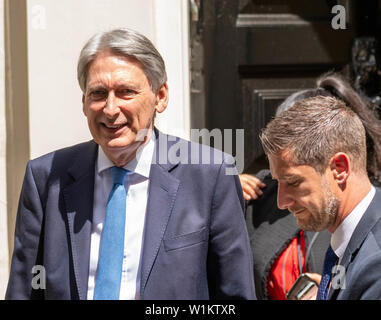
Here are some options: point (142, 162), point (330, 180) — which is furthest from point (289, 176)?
point (142, 162)

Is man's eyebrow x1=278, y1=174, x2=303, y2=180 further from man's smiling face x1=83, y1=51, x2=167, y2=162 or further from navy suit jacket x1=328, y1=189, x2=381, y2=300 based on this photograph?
man's smiling face x1=83, y1=51, x2=167, y2=162

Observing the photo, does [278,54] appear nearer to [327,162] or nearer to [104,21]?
[104,21]

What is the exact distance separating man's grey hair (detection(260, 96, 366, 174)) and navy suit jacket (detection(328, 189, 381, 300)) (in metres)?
0.17

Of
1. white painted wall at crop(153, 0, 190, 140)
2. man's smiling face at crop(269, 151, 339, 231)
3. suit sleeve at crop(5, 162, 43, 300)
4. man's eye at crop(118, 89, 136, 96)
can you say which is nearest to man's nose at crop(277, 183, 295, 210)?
man's smiling face at crop(269, 151, 339, 231)

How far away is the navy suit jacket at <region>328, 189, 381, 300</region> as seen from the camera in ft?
6.74

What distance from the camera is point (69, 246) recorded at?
8.67ft

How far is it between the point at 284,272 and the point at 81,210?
94 cm

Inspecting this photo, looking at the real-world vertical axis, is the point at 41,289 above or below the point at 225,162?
below

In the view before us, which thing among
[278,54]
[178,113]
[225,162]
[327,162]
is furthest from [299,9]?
[327,162]

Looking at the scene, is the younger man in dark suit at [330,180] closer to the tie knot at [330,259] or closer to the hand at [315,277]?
the tie knot at [330,259]

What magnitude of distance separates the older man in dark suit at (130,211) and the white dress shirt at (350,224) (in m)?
0.39

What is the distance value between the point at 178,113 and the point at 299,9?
0.90 m

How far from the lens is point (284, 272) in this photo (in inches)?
125

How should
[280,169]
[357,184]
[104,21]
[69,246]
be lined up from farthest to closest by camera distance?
[104,21], [69,246], [280,169], [357,184]
